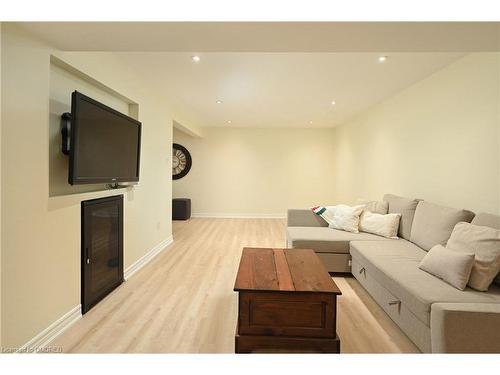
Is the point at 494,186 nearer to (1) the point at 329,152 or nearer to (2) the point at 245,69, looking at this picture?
(2) the point at 245,69

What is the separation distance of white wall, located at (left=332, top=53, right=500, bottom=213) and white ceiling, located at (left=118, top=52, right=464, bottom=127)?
212 mm

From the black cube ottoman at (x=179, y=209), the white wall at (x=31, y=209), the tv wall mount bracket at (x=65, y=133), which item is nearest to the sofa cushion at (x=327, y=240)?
the white wall at (x=31, y=209)

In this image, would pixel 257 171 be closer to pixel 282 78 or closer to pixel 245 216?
pixel 245 216

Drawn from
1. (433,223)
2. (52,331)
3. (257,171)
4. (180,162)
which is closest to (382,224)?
(433,223)

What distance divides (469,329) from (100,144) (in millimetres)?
2808

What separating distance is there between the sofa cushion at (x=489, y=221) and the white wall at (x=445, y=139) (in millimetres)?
311

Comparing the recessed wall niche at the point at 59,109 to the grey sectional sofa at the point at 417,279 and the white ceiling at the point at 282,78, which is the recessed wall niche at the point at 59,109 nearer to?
the white ceiling at the point at 282,78

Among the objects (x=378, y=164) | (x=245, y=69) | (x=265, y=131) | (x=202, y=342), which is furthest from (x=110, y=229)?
(x=265, y=131)

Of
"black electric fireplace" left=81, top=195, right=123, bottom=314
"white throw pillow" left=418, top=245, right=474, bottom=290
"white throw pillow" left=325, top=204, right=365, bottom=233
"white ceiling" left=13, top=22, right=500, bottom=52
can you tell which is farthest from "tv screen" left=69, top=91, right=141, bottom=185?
"white throw pillow" left=418, top=245, right=474, bottom=290

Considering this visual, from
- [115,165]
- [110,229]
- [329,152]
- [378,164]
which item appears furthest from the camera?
[329,152]

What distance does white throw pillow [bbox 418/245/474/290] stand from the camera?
1.80 meters

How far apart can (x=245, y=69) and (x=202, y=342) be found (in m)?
2.76

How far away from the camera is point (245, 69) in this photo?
3.11 m

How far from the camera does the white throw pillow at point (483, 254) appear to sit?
1796mm
